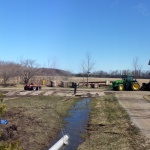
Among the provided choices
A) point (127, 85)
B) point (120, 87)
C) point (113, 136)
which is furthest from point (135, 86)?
point (113, 136)

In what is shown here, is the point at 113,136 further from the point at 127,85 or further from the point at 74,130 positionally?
the point at 127,85

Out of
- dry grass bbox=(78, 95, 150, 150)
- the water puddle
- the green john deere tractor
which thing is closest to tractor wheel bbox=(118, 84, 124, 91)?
the green john deere tractor

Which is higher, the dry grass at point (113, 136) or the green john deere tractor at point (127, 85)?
the green john deere tractor at point (127, 85)

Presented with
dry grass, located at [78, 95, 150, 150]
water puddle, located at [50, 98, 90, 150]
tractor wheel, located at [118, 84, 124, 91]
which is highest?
tractor wheel, located at [118, 84, 124, 91]

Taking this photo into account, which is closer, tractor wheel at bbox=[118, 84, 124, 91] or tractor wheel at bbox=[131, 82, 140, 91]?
tractor wheel at bbox=[131, 82, 140, 91]

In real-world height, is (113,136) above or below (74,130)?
above

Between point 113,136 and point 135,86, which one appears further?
point 135,86

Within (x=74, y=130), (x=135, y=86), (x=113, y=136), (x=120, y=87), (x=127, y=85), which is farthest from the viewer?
(x=127, y=85)

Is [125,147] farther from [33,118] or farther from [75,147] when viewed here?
[33,118]

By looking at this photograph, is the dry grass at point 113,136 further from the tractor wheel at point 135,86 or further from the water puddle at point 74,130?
the tractor wheel at point 135,86

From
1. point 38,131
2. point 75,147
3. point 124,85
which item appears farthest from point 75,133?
point 124,85

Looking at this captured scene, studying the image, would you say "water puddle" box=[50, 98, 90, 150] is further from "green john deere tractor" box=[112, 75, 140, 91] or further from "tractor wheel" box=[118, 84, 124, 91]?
"green john deere tractor" box=[112, 75, 140, 91]

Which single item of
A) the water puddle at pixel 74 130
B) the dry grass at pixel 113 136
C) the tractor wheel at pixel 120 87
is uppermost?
the tractor wheel at pixel 120 87

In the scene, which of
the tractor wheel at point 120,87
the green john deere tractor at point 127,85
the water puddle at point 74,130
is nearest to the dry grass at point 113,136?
the water puddle at point 74,130
